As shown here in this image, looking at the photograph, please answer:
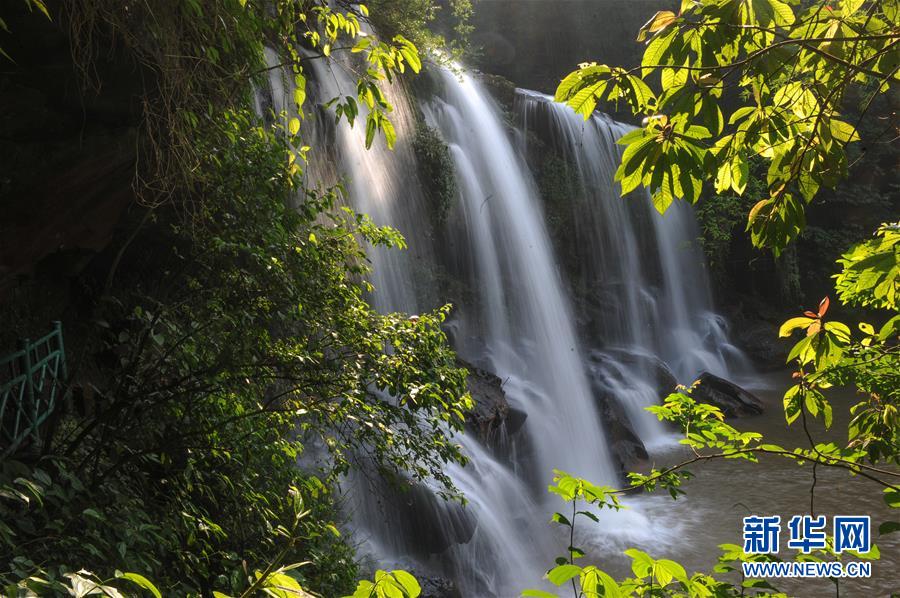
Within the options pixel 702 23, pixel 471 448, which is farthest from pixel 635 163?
pixel 471 448

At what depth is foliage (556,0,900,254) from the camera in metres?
1.58

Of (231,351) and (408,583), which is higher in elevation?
(231,351)

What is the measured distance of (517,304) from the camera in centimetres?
1139

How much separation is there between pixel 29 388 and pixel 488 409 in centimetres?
544

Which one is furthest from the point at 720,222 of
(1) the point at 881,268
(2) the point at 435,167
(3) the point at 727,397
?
(1) the point at 881,268

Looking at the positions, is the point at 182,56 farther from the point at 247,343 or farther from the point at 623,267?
the point at 623,267

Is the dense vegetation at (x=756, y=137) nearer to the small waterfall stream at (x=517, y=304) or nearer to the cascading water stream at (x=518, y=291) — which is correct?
the small waterfall stream at (x=517, y=304)

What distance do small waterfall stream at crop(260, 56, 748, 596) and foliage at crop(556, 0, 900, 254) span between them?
2916 millimetres

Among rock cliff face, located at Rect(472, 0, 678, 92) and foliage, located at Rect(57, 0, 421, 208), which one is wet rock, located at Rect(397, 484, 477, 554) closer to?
foliage, located at Rect(57, 0, 421, 208)

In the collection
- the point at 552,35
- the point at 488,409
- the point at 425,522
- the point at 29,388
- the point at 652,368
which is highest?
the point at 552,35

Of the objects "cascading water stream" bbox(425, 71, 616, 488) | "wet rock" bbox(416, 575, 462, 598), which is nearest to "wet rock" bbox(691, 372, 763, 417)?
"cascading water stream" bbox(425, 71, 616, 488)

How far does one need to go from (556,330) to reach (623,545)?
5.28 m

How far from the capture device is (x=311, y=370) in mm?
Result: 3359

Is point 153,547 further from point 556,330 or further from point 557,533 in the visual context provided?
point 556,330
